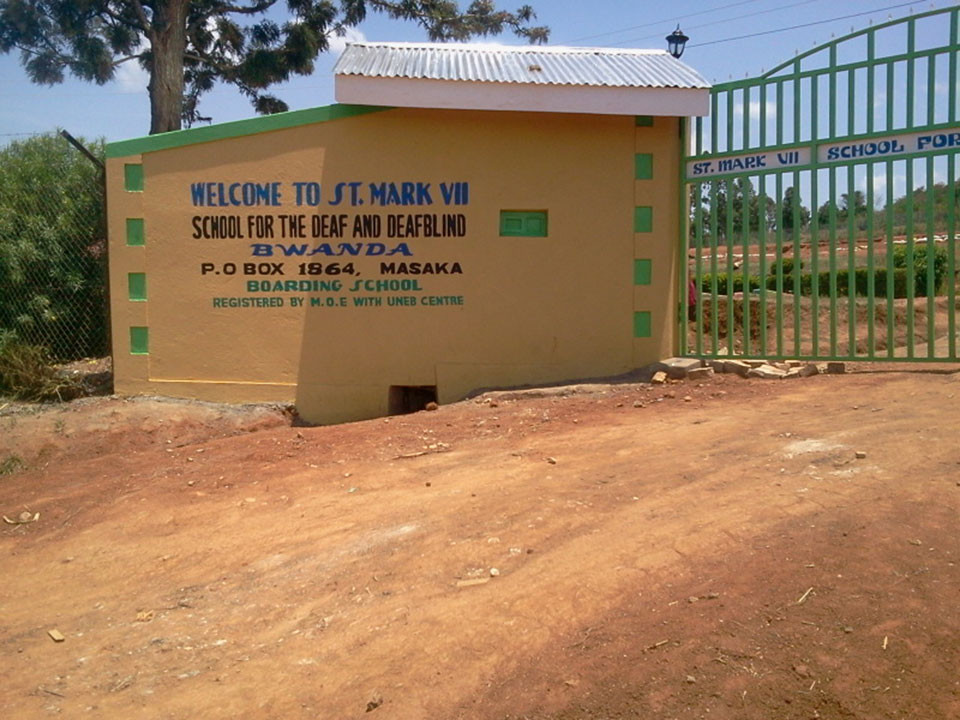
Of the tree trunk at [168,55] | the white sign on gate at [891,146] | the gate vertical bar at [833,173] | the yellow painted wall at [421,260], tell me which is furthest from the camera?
the tree trunk at [168,55]

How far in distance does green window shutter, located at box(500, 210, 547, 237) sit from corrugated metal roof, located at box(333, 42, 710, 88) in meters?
1.19

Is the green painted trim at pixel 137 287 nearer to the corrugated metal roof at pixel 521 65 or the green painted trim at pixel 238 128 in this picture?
the green painted trim at pixel 238 128

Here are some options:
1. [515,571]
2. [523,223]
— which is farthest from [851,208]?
[515,571]

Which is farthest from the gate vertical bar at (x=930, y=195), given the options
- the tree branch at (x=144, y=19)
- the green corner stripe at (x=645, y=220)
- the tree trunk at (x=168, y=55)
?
the tree branch at (x=144, y=19)

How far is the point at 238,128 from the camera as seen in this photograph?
27.4ft

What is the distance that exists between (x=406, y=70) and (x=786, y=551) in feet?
19.3

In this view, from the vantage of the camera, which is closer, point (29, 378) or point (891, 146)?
point (891, 146)

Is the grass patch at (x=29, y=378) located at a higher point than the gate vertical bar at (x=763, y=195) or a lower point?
lower

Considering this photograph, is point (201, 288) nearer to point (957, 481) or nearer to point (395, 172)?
point (395, 172)

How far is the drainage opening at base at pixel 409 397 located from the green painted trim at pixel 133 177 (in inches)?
118

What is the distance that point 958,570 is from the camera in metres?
3.80

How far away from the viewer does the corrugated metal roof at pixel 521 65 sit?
26.8 ft

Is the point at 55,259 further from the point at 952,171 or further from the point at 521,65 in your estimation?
the point at 952,171

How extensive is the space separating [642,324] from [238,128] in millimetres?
4136
